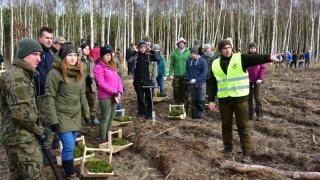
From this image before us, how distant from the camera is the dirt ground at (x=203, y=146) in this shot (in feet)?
15.8

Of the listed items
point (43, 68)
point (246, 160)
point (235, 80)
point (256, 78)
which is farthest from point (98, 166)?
point (256, 78)

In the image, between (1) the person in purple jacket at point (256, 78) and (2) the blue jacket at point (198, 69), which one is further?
(2) the blue jacket at point (198, 69)

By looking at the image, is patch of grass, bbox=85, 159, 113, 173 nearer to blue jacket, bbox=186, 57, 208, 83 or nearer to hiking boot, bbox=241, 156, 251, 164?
hiking boot, bbox=241, 156, 251, 164

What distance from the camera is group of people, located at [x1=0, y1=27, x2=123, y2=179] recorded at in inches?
126

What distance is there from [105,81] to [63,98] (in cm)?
159

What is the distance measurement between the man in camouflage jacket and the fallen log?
2.76m

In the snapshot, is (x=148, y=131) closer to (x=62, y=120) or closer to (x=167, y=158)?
(x=167, y=158)

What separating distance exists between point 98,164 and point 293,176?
274cm

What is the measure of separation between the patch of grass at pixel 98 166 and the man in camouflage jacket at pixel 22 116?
4.03 ft

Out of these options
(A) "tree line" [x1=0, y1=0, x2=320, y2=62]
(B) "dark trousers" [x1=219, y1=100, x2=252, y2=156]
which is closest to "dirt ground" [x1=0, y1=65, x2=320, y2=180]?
(B) "dark trousers" [x1=219, y1=100, x2=252, y2=156]

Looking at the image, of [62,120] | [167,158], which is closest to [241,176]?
[167,158]

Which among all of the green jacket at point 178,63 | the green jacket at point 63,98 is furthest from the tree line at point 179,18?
the green jacket at point 63,98

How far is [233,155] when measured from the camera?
5.58m

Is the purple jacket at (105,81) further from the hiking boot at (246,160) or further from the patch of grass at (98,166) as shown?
the hiking boot at (246,160)
